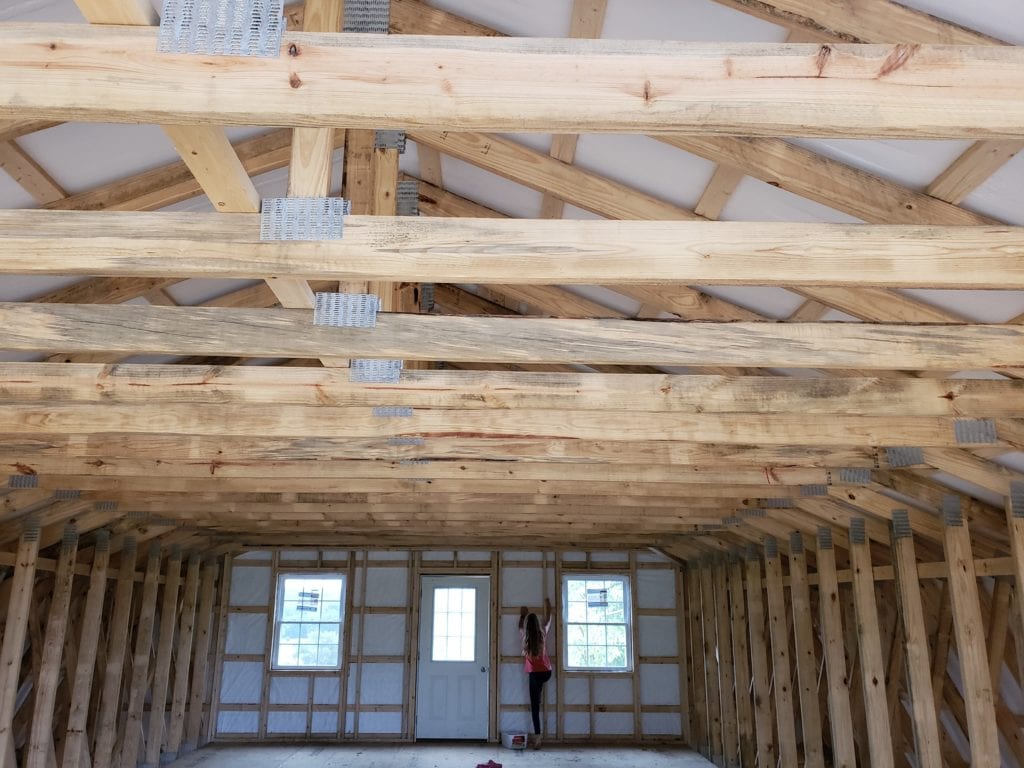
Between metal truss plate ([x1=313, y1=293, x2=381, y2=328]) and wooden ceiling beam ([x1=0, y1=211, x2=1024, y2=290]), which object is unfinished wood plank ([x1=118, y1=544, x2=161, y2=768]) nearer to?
metal truss plate ([x1=313, y1=293, x2=381, y2=328])

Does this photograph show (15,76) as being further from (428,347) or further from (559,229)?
(428,347)

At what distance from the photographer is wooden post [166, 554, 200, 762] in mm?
10969

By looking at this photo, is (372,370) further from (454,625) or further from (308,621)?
(308,621)

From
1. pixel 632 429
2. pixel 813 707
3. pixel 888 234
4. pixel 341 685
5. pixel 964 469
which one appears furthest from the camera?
A: pixel 341 685

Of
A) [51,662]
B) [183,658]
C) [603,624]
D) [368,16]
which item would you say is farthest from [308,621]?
[368,16]

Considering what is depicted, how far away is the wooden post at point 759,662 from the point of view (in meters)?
9.53

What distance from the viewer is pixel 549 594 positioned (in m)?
12.7

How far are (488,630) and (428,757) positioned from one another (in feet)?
6.96

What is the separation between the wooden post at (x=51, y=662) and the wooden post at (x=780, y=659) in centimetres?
681

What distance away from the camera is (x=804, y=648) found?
8812 millimetres

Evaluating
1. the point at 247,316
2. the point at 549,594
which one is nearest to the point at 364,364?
the point at 247,316

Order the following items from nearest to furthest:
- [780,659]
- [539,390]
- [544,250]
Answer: [544,250], [539,390], [780,659]

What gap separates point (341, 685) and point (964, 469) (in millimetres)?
9270

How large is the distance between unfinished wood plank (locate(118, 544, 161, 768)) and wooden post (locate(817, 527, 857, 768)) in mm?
7195
